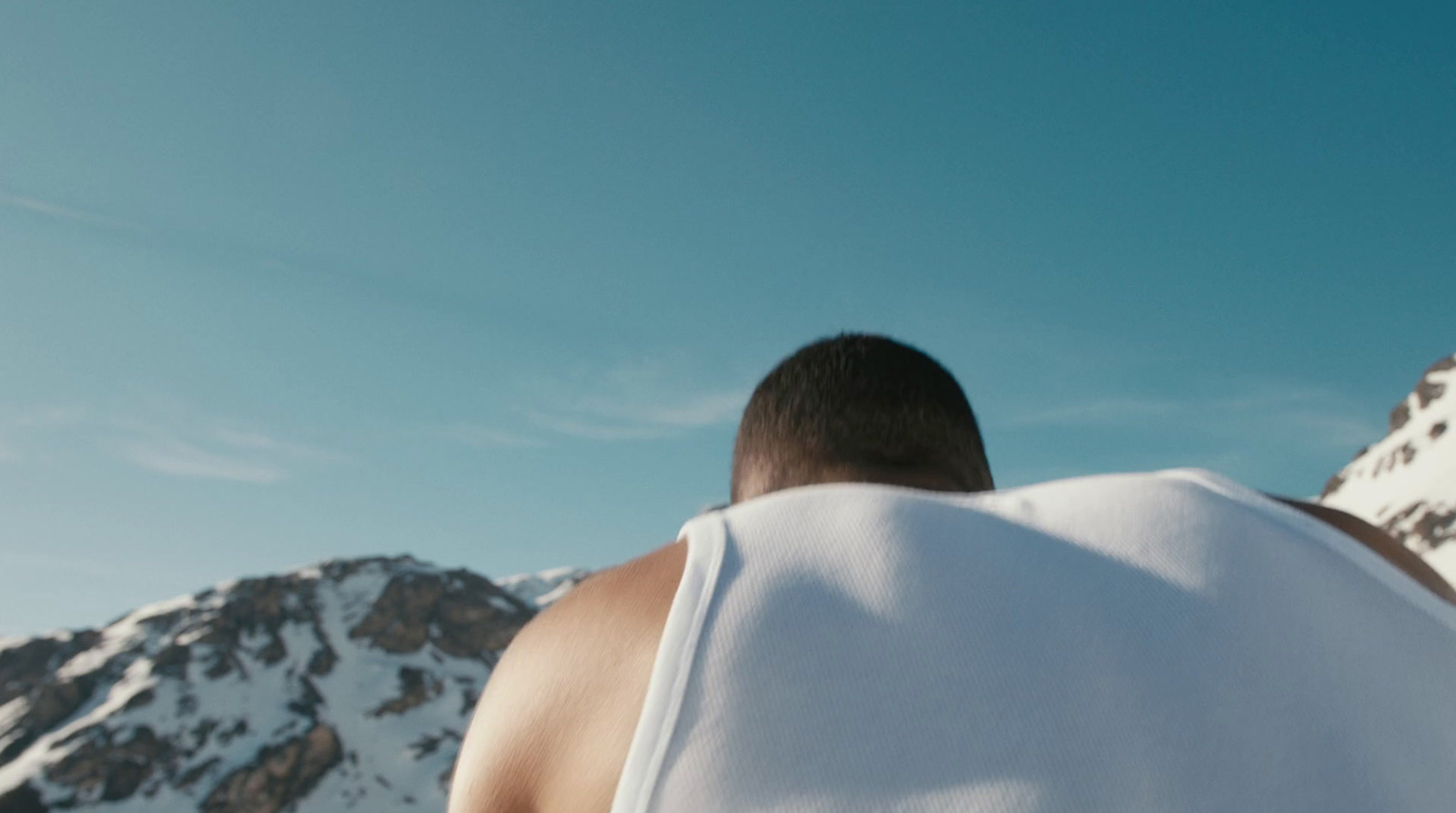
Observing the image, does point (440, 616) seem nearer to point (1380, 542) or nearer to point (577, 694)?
point (577, 694)

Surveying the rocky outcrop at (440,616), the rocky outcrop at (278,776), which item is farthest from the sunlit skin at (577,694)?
the rocky outcrop at (440,616)

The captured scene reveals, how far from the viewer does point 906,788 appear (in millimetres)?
1191

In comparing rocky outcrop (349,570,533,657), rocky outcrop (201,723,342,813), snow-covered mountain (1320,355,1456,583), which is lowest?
rocky outcrop (201,723,342,813)

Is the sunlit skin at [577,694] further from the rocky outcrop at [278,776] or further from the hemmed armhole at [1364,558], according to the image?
the rocky outcrop at [278,776]

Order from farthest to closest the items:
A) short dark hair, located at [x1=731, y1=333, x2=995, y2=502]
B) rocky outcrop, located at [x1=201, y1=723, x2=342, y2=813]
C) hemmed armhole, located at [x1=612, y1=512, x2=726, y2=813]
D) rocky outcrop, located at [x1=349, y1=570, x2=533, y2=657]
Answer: rocky outcrop, located at [x1=349, y1=570, x2=533, y2=657] < rocky outcrop, located at [x1=201, y1=723, x2=342, y2=813] < short dark hair, located at [x1=731, y1=333, x2=995, y2=502] < hemmed armhole, located at [x1=612, y1=512, x2=726, y2=813]

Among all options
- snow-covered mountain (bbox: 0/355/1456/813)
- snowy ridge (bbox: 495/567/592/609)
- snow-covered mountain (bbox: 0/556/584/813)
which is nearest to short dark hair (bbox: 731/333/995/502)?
snow-covered mountain (bbox: 0/556/584/813)

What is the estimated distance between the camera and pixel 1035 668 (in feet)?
4.10

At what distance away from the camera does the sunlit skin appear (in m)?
1.28

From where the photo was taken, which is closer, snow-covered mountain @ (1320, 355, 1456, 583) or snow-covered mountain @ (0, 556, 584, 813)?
snow-covered mountain @ (0, 556, 584, 813)

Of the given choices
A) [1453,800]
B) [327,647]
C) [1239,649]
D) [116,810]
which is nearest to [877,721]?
[1239,649]

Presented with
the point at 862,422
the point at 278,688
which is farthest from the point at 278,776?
the point at 862,422

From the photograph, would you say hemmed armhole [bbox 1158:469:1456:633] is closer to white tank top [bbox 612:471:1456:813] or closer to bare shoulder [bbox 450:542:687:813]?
A: white tank top [bbox 612:471:1456:813]

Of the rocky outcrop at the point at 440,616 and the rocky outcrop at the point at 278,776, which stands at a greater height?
the rocky outcrop at the point at 440,616

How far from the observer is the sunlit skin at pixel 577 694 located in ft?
4.20
